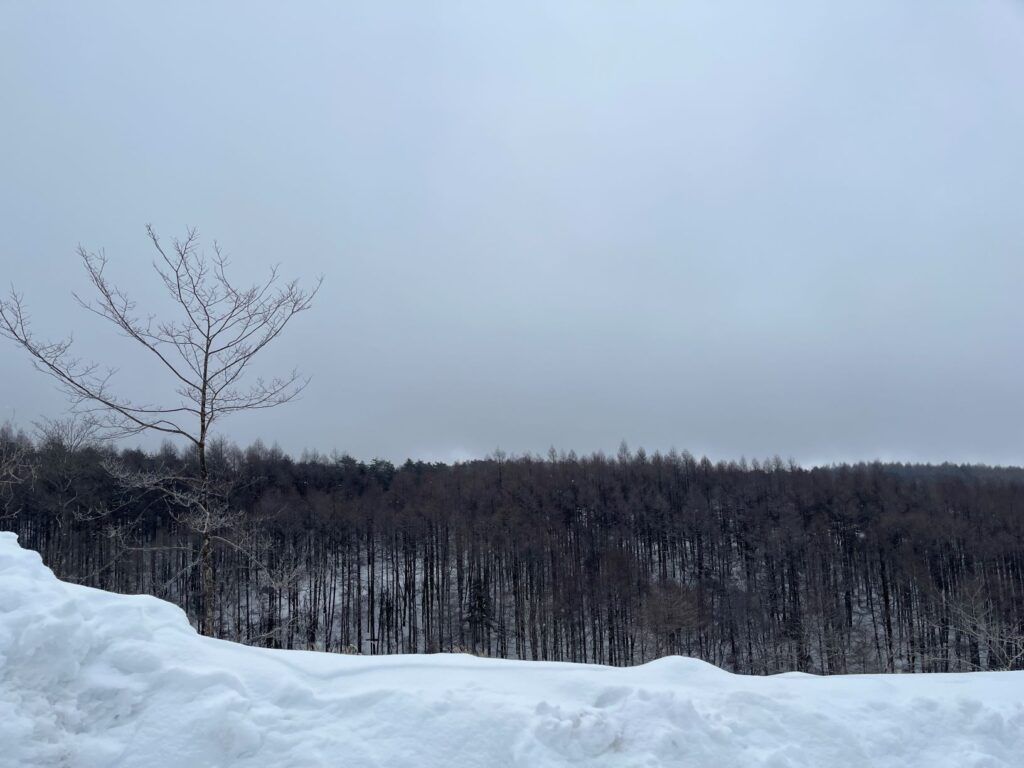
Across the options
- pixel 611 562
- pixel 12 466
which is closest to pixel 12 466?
pixel 12 466

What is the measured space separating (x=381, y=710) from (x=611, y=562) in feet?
189

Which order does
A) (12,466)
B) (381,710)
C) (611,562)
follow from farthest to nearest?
(611,562), (12,466), (381,710)

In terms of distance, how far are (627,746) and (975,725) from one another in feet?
9.25

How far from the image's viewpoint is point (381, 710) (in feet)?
13.7

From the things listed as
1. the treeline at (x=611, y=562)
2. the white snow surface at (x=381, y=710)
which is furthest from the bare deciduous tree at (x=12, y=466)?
the treeline at (x=611, y=562)

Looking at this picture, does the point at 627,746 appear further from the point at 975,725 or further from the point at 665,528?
the point at 665,528

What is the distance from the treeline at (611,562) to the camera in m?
49.8

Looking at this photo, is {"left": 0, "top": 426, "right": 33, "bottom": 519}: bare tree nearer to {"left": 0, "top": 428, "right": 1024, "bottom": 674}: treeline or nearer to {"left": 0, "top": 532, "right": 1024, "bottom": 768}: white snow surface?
{"left": 0, "top": 532, "right": 1024, "bottom": 768}: white snow surface

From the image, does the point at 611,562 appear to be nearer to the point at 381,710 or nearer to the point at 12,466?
the point at 12,466

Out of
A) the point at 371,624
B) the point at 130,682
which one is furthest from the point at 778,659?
the point at 130,682

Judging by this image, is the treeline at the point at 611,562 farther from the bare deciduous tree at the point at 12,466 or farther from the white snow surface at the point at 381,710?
the white snow surface at the point at 381,710

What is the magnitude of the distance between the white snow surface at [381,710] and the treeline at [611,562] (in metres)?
39.1

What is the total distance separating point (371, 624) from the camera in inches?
2072

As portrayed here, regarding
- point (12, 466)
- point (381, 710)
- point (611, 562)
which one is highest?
point (12, 466)
